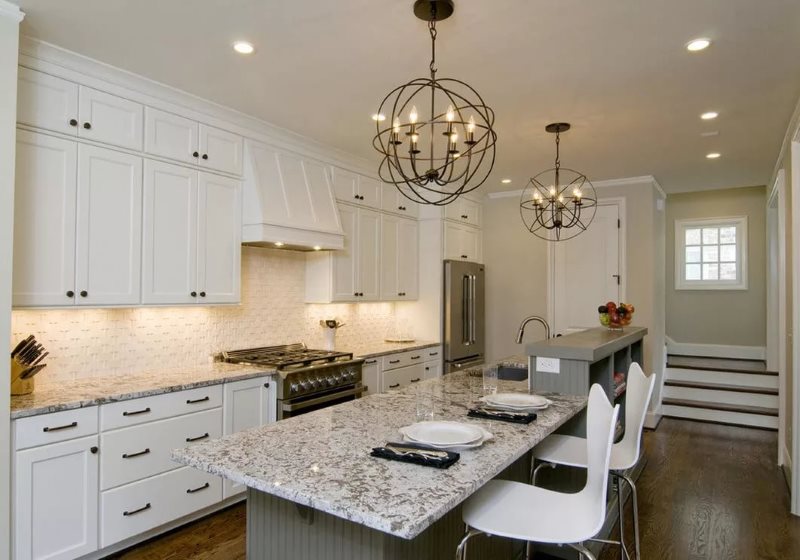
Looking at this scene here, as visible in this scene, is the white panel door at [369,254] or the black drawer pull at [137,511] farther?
the white panel door at [369,254]

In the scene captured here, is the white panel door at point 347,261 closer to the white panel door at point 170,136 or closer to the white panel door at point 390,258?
the white panel door at point 390,258

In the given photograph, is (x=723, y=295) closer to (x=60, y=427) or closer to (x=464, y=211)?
(x=464, y=211)

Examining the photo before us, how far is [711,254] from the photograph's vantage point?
7.64 m

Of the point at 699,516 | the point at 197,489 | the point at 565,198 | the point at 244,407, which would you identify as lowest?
the point at 699,516

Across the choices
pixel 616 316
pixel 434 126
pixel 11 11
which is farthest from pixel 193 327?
pixel 616 316

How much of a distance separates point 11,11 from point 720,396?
7.01 m

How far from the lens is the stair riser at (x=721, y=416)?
547 centimetres

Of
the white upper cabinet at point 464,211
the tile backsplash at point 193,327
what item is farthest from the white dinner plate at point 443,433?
the white upper cabinet at point 464,211

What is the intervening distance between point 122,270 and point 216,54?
51.6 inches

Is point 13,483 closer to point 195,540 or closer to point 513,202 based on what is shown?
point 195,540

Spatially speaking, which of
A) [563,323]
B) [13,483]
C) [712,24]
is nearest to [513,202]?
[563,323]

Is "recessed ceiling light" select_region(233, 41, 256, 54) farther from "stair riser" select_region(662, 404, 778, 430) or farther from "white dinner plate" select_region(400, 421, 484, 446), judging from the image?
"stair riser" select_region(662, 404, 778, 430)

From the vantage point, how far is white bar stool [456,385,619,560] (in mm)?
1616

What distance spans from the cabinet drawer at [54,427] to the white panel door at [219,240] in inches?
40.8
